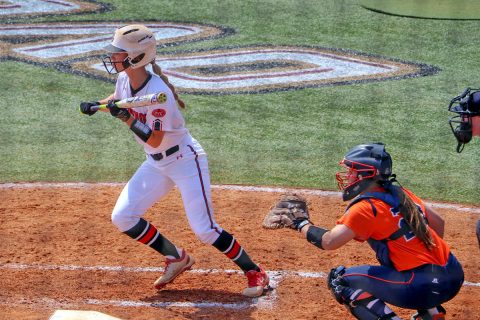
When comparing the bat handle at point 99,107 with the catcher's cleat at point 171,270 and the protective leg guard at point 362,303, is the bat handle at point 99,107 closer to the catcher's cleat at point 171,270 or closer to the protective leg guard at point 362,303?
the catcher's cleat at point 171,270

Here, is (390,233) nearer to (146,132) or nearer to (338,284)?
(338,284)

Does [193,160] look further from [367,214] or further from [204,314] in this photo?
[367,214]

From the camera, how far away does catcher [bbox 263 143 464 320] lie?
475 cm

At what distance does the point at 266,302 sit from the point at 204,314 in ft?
1.49

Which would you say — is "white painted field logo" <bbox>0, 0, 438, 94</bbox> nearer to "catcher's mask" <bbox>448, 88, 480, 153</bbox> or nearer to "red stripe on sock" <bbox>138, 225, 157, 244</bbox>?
"red stripe on sock" <bbox>138, 225, 157, 244</bbox>

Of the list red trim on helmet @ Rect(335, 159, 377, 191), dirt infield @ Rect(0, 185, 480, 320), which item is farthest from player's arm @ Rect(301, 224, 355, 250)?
dirt infield @ Rect(0, 185, 480, 320)

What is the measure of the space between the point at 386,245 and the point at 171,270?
5.63 feet

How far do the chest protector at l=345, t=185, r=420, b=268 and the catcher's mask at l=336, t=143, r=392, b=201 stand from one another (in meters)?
0.06

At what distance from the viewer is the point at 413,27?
13500 mm

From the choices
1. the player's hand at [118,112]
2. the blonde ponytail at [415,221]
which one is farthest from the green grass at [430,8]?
the blonde ponytail at [415,221]

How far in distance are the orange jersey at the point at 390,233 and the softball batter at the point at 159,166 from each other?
1202 mm

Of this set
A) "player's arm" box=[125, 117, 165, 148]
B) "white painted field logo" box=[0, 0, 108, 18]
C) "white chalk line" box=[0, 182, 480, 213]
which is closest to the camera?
"player's arm" box=[125, 117, 165, 148]

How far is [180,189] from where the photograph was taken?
19.1 ft

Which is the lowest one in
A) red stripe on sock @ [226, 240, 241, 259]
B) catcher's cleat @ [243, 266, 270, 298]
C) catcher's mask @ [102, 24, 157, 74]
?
catcher's cleat @ [243, 266, 270, 298]
